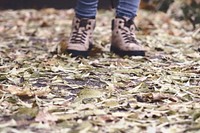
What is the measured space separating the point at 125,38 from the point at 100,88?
2.04 ft

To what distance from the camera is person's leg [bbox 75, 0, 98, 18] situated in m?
2.06

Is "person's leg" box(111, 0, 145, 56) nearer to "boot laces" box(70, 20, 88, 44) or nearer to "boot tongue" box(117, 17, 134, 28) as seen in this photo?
"boot tongue" box(117, 17, 134, 28)

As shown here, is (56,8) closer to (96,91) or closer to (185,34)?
(185,34)

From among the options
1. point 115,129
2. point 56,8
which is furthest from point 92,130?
point 56,8

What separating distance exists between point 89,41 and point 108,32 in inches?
40.5

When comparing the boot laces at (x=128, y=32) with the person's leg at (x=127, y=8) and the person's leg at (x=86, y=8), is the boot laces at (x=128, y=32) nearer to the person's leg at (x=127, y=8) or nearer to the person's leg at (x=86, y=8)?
the person's leg at (x=127, y=8)

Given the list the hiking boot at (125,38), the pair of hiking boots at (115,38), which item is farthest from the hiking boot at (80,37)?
the hiking boot at (125,38)

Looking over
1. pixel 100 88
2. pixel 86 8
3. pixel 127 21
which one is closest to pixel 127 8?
pixel 127 21

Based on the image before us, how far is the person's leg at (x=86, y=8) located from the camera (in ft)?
6.76

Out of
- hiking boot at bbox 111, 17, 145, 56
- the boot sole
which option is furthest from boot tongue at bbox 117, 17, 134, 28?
the boot sole

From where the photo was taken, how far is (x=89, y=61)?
6.55 ft

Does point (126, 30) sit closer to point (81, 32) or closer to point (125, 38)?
point (125, 38)

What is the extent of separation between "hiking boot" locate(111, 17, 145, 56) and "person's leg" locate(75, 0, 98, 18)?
0.11 m

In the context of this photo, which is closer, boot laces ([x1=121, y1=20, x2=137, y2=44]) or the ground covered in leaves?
the ground covered in leaves
